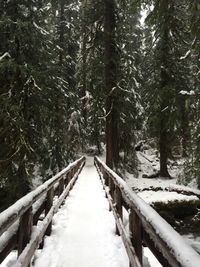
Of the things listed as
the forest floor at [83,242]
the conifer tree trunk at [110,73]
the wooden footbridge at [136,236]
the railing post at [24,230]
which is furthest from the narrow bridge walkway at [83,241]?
the conifer tree trunk at [110,73]

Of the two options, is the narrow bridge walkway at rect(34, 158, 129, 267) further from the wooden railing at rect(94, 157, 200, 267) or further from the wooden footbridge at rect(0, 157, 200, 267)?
the wooden railing at rect(94, 157, 200, 267)

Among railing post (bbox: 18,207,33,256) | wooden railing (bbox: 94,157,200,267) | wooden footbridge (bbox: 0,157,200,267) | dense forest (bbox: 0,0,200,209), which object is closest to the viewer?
wooden railing (bbox: 94,157,200,267)

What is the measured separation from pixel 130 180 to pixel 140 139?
48.0 feet

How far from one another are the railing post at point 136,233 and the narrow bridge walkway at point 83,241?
1129 millimetres

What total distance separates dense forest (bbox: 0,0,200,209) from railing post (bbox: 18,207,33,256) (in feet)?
25.2

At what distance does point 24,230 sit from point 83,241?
8.32 feet

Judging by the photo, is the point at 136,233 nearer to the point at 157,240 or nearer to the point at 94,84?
the point at 157,240

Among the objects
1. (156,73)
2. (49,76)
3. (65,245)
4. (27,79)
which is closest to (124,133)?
(156,73)

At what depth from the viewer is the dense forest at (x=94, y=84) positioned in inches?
639

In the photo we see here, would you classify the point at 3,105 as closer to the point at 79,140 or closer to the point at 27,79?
the point at 27,79

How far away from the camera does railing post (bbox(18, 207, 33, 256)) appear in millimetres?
4438

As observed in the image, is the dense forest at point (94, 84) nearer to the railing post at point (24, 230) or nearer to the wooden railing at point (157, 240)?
the wooden railing at point (157, 240)

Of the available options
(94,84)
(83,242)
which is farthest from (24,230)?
(94,84)

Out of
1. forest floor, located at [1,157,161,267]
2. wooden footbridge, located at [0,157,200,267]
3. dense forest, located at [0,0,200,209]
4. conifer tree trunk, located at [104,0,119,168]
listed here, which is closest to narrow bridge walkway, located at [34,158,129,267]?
forest floor, located at [1,157,161,267]
